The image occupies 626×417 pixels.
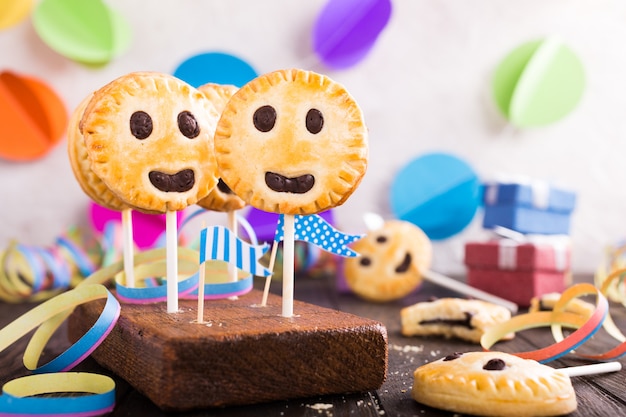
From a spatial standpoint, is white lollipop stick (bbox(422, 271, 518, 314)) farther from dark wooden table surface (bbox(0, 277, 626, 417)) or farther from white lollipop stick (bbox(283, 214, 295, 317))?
white lollipop stick (bbox(283, 214, 295, 317))

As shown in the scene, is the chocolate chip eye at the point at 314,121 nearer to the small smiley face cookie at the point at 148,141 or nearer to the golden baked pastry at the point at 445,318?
the small smiley face cookie at the point at 148,141

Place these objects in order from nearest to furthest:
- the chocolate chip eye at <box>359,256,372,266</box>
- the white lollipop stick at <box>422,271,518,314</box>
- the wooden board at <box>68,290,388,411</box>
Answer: the wooden board at <box>68,290,388,411</box> → the white lollipop stick at <box>422,271,518,314</box> → the chocolate chip eye at <box>359,256,372,266</box>

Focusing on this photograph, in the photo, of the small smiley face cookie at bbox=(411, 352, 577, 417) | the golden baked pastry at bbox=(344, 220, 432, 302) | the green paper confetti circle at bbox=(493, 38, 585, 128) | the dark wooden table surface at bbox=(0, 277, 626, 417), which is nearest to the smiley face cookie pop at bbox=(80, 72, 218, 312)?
the dark wooden table surface at bbox=(0, 277, 626, 417)

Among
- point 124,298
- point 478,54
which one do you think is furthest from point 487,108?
point 124,298

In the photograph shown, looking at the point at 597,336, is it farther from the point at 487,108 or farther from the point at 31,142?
the point at 31,142

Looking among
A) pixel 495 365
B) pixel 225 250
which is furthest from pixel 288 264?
pixel 495 365

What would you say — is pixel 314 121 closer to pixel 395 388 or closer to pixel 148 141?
pixel 148 141

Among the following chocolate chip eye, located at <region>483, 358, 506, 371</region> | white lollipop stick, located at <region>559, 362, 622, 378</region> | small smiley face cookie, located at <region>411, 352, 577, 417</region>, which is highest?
chocolate chip eye, located at <region>483, 358, 506, 371</region>
